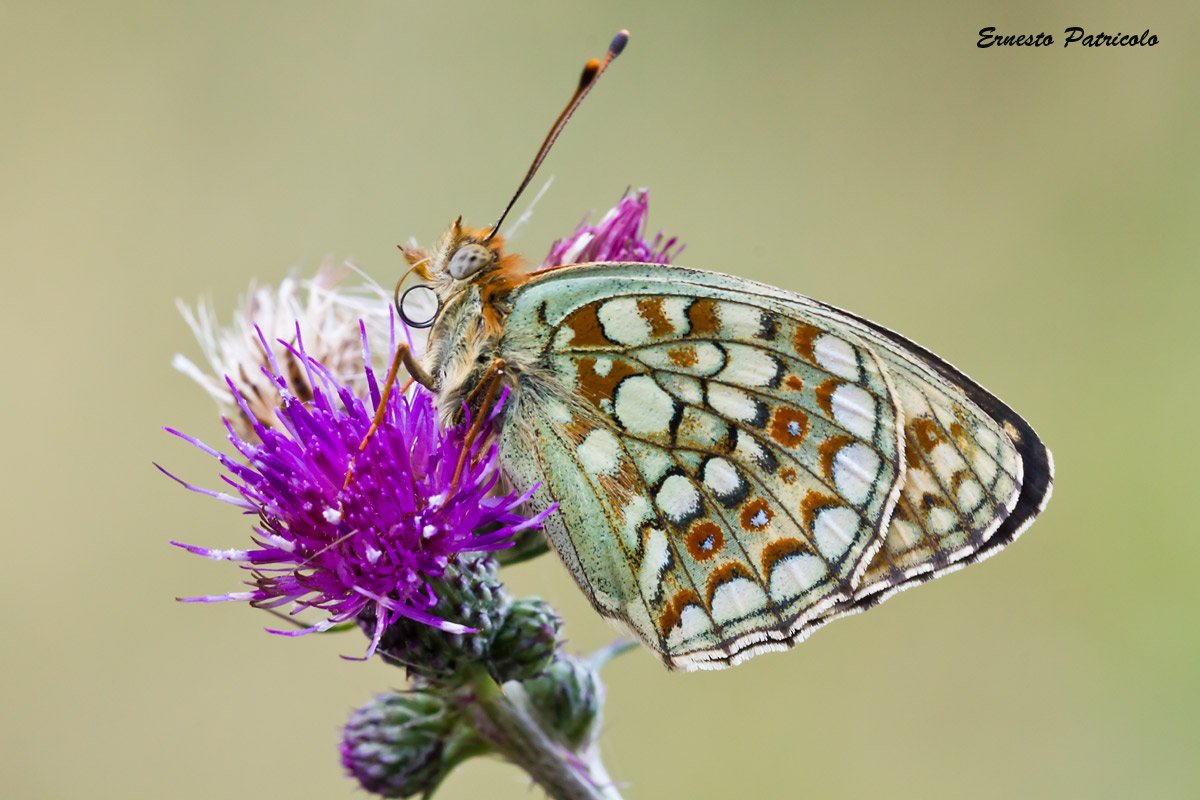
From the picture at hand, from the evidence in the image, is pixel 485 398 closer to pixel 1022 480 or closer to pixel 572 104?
pixel 572 104

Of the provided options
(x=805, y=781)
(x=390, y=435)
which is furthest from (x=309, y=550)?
(x=805, y=781)

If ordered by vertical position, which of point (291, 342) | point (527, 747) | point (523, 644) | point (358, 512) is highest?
point (291, 342)

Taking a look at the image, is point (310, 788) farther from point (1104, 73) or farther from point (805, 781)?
point (1104, 73)

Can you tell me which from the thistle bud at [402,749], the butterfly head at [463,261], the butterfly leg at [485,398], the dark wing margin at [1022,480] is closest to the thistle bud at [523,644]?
the thistle bud at [402,749]

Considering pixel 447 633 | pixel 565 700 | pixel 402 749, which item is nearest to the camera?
pixel 447 633

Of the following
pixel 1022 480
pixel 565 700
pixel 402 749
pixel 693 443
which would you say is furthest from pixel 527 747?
pixel 1022 480

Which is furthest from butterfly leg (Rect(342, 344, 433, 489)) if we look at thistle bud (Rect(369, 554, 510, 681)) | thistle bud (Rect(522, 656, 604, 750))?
thistle bud (Rect(522, 656, 604, 750))
